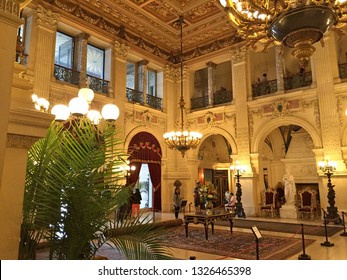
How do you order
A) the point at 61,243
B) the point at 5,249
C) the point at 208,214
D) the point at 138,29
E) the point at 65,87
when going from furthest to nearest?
1. the point at 138,29
2. the point at 65,87
3. the point at 208,214
4. the point at 61,243
5. the point at 5,249

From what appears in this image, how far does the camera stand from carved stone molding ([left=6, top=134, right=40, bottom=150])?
5.23 feet

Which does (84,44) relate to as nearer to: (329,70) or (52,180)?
(329,70)

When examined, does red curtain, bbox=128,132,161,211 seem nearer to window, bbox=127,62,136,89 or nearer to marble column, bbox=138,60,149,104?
marble column, bbox=138,60,149,104

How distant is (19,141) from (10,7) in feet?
2.31

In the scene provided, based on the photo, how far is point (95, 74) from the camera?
479 inches

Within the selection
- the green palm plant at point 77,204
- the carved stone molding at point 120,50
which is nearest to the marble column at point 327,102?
the carved stone molding at point 120,50

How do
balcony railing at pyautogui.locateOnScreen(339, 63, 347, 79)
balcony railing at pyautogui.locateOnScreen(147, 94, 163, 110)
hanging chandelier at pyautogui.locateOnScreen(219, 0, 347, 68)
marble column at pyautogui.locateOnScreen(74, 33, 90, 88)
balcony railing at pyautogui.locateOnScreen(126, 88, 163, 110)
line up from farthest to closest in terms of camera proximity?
balcony railing at pyautogui.locateOnScreen(147, 94, 163, 110) < balcony railing at pyautogui.locateOnScreen(126, 88, 163, 110) < marble column at pyautogui.locateOnScreen(74, 33, 90, 88) < balcony railing at pyautogui.locateOnScreen(339, 63, 347, 79) < hanging chandelier at pyautogui.locateOnScreen(219, 0, 347, 68)

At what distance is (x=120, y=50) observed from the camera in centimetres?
1248

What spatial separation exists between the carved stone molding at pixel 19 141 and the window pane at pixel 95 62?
35.6 ft

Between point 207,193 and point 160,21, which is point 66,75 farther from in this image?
point 207,193

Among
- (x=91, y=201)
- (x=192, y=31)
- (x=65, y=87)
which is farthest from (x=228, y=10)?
(x=192, y=31)

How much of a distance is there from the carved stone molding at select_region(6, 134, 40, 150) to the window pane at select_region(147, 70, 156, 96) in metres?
13.4

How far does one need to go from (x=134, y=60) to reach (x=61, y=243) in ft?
42.7

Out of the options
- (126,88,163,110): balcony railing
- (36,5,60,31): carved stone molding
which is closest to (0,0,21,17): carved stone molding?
(36,5,60,31): carved stone molding
